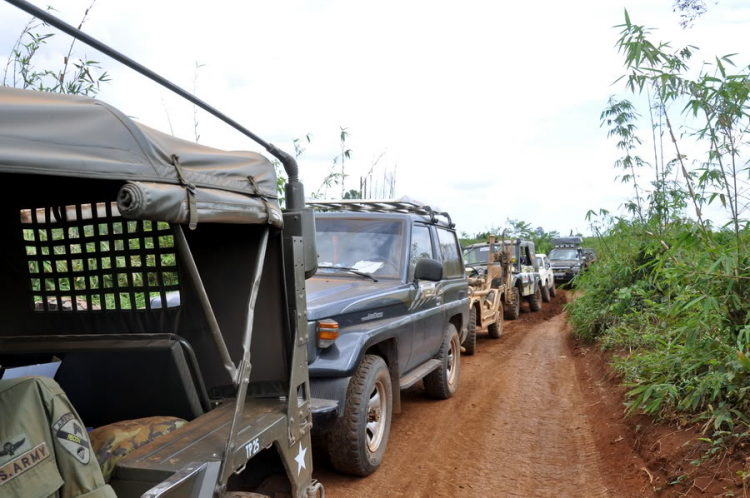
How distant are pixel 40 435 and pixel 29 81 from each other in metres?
4.95

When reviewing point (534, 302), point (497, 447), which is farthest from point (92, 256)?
point (534, 302)

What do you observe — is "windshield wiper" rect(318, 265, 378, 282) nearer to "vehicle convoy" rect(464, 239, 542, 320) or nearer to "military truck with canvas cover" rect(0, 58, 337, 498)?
"military truck with canvas cover" rect(0, 58, 337, 498)

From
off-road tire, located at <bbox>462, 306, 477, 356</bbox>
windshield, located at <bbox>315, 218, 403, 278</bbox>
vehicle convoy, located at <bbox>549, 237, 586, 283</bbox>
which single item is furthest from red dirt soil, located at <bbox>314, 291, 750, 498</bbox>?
vehicle convoy, located at <bbox>549, 237, 586, 283</bbox>

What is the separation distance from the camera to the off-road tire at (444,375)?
6109mm

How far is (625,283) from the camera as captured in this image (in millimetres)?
8859

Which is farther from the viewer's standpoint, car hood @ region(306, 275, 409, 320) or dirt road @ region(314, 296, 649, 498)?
dirt road @ region(314, 296, 649, 498)

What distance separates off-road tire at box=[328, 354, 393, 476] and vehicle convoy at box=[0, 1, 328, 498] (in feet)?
1.18

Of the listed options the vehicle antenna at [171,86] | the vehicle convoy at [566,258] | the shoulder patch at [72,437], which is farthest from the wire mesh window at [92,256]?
the vehicle convoy at [566,258]

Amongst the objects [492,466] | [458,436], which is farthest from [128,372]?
[458,436]

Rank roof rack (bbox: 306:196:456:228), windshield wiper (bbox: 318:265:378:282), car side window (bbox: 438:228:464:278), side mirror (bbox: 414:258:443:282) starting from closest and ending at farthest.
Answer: side mirror (bbox: 414:258:443:282) → windshield wiper (bbox: 318:265:378:282) → roof rack (bbox: 306:196:456:228) → car side window (bbox: 438:228:464:278)

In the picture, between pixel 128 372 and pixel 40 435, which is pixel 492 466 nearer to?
pixel 128 372

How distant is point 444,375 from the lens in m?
6.16

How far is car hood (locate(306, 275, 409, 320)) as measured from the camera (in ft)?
13.0

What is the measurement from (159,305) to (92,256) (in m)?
0.46
